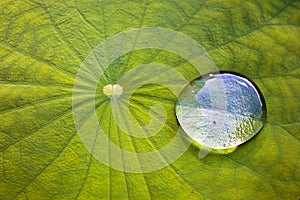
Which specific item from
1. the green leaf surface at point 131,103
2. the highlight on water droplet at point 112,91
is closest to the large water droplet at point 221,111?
the green leaf surface at point 131,103

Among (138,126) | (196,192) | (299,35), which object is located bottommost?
(196,192)

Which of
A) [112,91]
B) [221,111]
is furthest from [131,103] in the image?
[221,111]

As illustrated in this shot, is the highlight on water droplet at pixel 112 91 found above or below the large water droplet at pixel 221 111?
above

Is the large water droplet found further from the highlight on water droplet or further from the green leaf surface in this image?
the highlight on water droplet

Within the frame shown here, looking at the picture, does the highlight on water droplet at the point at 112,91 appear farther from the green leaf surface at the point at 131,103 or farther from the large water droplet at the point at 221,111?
the large water droplet at the point at 221,111

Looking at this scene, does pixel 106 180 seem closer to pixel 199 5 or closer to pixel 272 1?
pixel 199 5

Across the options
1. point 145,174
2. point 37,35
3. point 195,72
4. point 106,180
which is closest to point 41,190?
point 106,180
